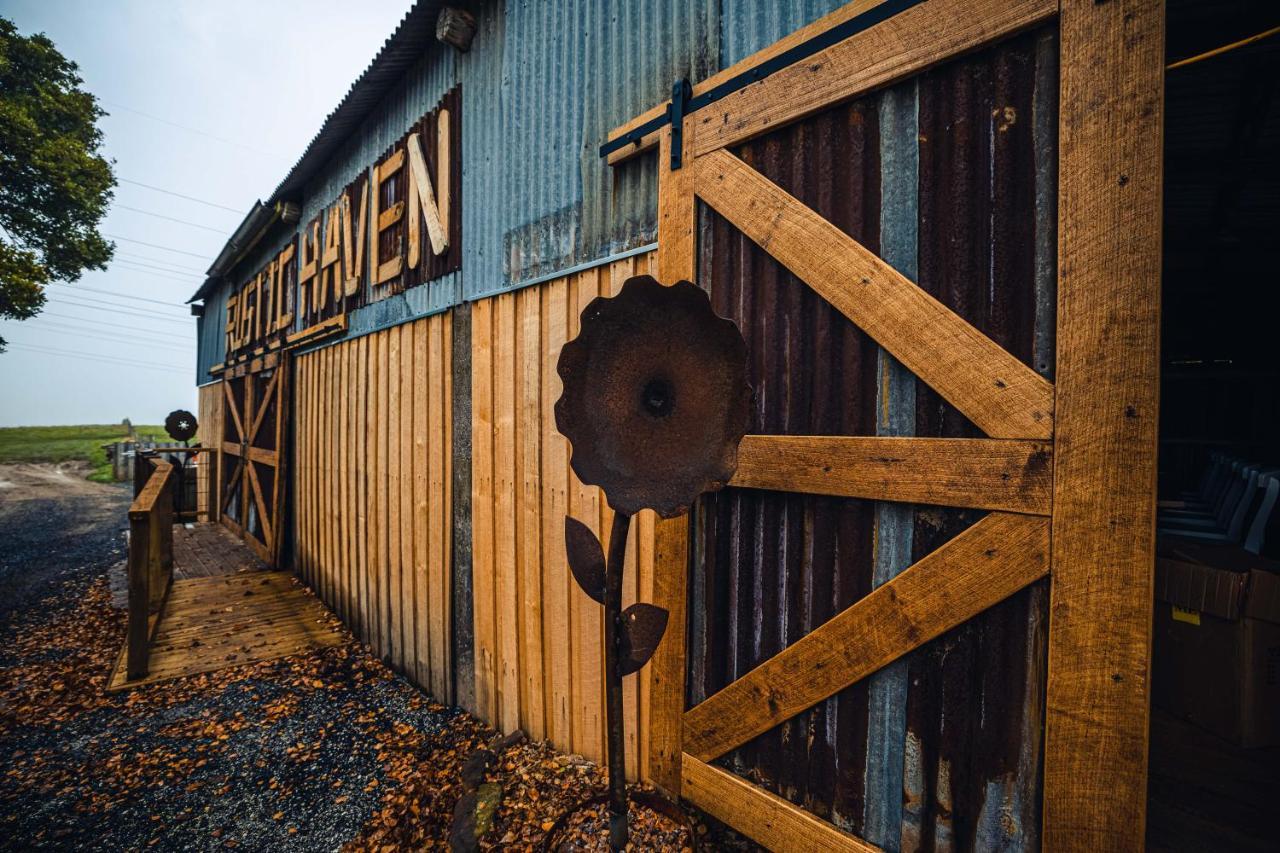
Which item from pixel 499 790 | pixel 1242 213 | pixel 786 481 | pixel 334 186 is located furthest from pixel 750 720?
pixel 334 186

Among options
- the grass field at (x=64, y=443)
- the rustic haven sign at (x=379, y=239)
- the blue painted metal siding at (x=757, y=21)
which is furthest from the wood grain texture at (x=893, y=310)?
the grass field at (x=64, y=443)

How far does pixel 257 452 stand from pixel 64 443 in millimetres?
32547

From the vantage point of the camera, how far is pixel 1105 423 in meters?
1.50

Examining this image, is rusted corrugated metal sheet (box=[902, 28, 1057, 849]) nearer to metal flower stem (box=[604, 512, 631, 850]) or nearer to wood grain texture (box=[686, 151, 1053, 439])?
wood grain texture (box=[686, 151, 1053, 439])

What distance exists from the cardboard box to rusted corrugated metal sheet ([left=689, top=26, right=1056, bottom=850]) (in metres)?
2.36

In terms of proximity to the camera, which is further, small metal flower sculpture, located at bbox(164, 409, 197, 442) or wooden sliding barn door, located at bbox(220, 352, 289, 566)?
small metal flower sculpture, located at bbox(164, 409, 197, 442)

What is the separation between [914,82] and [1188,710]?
404 centimetres

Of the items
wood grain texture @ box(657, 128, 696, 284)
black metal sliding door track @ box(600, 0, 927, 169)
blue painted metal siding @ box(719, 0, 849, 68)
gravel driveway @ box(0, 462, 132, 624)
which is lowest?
gravel driveway @ box(0, 462, 132, 624)

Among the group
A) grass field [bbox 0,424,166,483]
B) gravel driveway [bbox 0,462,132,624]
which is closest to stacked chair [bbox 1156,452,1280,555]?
gravel driveway [bbox 0,462,132,624]

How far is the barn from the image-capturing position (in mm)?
1521

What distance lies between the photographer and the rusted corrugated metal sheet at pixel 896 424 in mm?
1695

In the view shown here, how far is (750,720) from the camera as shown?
7.55ft

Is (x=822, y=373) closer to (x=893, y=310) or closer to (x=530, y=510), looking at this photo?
(x=893, y=310)

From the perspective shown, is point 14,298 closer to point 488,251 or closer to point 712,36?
point 488,251
